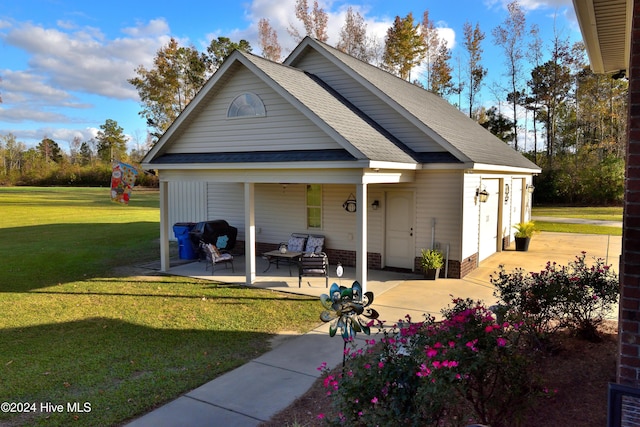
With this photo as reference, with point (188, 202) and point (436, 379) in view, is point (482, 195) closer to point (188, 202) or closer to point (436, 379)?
point (436, 379)

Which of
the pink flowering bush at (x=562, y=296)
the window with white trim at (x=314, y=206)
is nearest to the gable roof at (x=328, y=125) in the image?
the window with white trim at (x=314, y=206)

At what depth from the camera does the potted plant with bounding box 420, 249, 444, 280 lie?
37.5 feet

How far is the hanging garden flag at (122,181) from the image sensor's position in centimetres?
1318

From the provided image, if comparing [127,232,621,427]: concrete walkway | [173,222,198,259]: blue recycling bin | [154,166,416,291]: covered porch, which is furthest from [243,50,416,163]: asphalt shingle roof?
[173,222,198,259]: blue recycling bin

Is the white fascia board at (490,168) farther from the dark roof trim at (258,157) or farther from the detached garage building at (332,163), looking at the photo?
the dark roof trim at (258,157)

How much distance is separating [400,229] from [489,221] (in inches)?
150

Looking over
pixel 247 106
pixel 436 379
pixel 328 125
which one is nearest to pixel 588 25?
pixel 436 379

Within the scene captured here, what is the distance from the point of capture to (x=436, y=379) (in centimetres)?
336

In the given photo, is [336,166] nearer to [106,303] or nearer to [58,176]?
[106,303]

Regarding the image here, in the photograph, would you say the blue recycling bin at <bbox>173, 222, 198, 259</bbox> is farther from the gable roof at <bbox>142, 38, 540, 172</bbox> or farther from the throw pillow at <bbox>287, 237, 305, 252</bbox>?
the throw pillow at <bbox>287, 237, 305, 252</bbox>

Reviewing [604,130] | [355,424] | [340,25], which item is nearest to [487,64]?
[604,130]

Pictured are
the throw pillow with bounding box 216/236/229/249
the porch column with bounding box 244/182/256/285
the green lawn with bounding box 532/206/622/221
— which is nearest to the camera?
the porch column with bounding box 244/182/256/285

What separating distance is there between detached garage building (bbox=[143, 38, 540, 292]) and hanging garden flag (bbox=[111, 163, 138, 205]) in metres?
1.26

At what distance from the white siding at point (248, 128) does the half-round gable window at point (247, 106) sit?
11 centimetres
